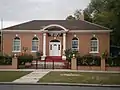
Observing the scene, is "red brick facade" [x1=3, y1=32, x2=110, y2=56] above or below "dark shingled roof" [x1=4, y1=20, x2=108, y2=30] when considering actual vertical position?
below

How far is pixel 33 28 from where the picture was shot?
4725 cm

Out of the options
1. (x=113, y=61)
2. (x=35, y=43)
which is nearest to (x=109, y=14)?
(x=113, y=61)

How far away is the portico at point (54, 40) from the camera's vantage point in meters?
46.0

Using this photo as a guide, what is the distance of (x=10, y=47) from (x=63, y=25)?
8.78 metres

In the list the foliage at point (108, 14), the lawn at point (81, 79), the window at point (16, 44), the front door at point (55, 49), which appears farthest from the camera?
the window at point (16, 44)

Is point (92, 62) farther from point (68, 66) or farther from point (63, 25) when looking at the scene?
point (63, 25)

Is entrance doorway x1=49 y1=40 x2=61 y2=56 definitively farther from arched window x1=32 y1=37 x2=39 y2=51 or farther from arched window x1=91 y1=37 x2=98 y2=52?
arched window x1=91 y1=37 x2=98 y2=52

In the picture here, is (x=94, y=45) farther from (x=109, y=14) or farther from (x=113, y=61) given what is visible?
(x=113, y=61)

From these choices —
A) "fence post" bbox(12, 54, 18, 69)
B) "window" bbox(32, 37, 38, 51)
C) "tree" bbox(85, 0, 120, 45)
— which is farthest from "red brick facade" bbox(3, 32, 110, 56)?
"fence post" bbox(12, 54, 18, 69)

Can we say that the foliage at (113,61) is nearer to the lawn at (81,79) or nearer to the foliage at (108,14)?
the foliage at (108,14)

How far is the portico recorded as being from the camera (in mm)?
45969

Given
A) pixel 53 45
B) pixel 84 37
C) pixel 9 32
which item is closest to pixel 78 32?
pixel 84 37

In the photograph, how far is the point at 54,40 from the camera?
154 feet

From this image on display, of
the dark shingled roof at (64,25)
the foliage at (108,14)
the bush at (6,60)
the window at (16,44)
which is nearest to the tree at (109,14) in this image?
the foliage at (108,14)
